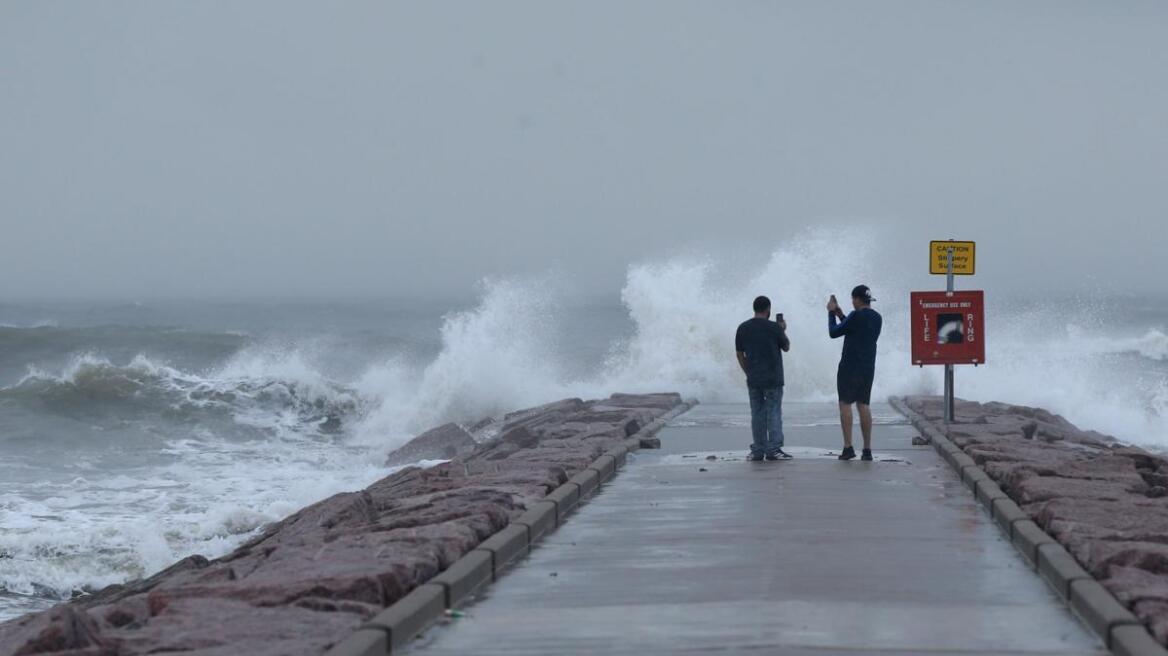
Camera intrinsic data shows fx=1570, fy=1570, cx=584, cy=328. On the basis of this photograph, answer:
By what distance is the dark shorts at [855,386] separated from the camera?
15.5 m

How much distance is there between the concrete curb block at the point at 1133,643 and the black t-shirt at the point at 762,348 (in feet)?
29.0

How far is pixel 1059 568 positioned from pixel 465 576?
312 cm

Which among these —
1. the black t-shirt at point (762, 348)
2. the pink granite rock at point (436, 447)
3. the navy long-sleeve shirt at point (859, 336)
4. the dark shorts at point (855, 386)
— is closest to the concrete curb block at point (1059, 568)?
the navy long-sleeve shirt at point (859, 336)

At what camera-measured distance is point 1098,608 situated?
23.3ft

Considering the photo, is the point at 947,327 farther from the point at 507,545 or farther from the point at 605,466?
the point at 507,545

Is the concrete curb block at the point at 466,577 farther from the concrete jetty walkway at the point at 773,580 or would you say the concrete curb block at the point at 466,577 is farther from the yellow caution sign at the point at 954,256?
the yellow caution sign at the point at 954,256

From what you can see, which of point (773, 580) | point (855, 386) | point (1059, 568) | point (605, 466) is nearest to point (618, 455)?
point (605, 466)

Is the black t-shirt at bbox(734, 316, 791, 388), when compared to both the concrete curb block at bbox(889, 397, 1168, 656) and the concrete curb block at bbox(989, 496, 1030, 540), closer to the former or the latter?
the concrete curb block at bbox(889, 397, 1168, 656)

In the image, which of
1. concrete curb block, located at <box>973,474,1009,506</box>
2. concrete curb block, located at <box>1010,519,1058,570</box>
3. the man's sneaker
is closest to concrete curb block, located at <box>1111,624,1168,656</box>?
concrete curb block, located at <box>1010,519,1058,570</box>

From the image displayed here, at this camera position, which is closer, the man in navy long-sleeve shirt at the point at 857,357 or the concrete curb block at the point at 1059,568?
the concrete curb block at the point at 1059,568

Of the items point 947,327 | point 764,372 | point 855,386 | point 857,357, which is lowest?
point 855,386

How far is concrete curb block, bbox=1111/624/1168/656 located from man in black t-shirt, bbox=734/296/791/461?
344 inches

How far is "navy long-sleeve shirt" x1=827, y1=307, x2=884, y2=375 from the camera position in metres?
15.2

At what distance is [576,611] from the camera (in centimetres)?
780
